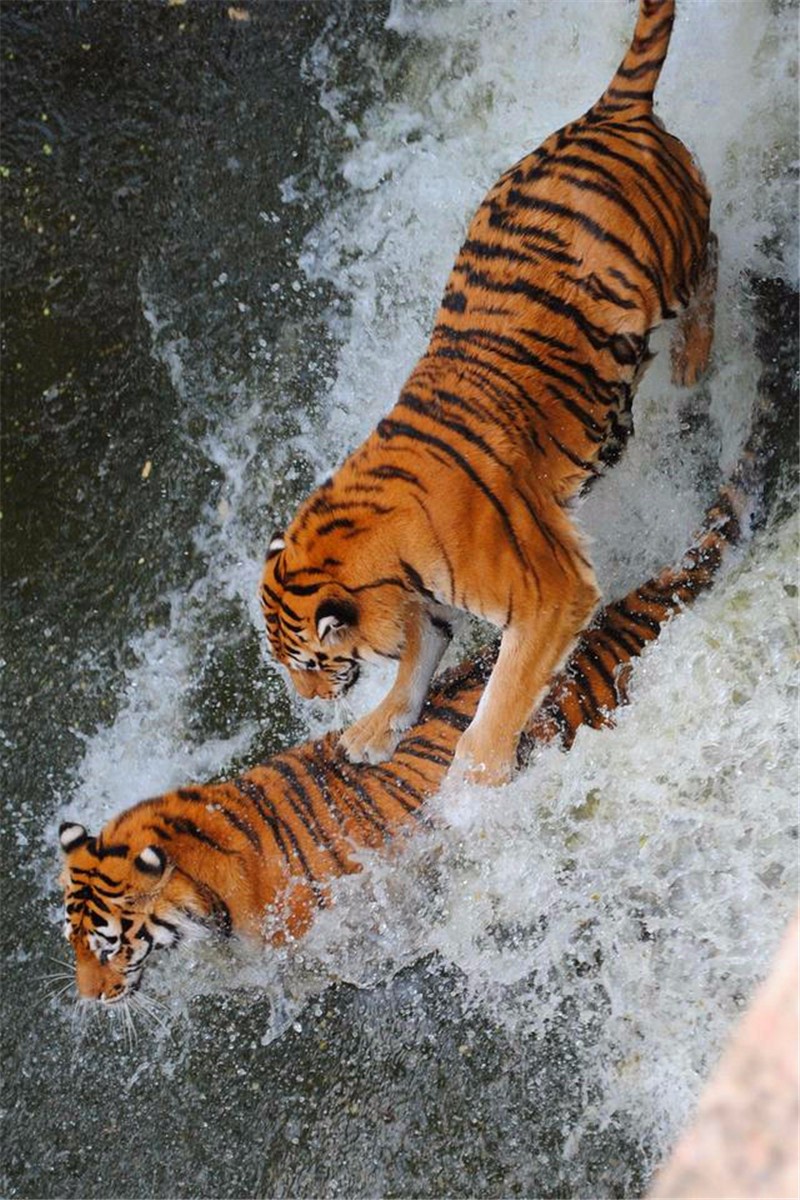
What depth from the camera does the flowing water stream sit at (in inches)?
95.7

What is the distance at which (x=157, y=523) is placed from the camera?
3510 mm

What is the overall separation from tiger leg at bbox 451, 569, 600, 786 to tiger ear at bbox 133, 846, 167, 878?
2.14 ft

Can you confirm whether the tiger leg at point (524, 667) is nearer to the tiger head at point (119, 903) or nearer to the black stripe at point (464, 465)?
the black stripe at point (464, 465)

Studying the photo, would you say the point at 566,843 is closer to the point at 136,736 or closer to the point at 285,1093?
the point at 285,1093

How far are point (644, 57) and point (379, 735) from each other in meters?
1.50

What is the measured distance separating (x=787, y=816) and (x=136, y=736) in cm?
176

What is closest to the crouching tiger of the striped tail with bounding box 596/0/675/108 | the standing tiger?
the standing tiger

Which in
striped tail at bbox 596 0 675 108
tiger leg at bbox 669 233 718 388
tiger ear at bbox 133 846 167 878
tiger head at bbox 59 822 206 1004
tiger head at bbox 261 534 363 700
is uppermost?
striped tail at bbox 596 0 675 108

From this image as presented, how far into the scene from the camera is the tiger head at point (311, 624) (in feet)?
7.97

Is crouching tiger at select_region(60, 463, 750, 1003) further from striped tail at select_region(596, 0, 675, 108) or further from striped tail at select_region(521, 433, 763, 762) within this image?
striped tail at select_region(596, 0, 675, 108)

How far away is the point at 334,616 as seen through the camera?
2.40m

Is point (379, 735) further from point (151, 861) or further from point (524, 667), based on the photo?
point (151, 861)

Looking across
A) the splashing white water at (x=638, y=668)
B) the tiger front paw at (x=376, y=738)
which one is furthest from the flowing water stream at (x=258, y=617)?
the tiger front paw at (x=376, y=738)

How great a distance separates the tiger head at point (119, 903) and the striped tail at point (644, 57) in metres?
1.76
